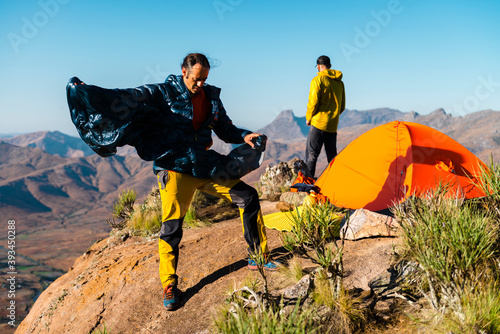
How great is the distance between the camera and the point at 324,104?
7082 millimetres

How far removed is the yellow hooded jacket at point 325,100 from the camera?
6.94 metres

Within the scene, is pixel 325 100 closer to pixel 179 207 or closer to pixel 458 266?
pixel 179 207

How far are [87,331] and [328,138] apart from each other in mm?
5586

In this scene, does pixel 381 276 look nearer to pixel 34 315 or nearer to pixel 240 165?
pixel 240 165

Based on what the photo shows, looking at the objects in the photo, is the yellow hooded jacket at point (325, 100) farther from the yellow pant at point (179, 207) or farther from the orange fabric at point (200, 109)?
the yellow pant at point (179, 207)

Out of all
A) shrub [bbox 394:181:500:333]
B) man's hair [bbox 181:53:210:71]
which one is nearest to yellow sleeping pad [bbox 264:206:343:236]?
shrub [bbox 394:181:500:333]

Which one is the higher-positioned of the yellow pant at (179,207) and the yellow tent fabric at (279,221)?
the yellow pant at (179,207)

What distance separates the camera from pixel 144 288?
15.8 feet

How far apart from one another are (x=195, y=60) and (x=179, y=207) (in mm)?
1680

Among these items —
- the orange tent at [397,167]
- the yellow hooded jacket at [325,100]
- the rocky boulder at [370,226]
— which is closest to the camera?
the rocky boulder at [370,226]

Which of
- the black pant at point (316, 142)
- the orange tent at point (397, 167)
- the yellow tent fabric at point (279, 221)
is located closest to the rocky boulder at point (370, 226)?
the orange tent at point (397, 167)

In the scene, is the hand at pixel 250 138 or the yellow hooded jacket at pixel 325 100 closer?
the hand at pixel 250 138

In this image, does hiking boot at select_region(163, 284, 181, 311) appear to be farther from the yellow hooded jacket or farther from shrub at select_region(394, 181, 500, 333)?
the yellow hooded jacket

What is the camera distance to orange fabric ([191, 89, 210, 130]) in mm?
3926
